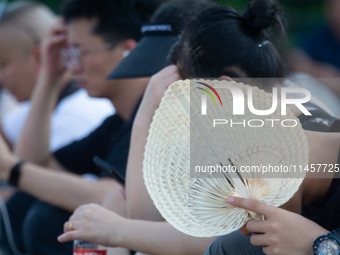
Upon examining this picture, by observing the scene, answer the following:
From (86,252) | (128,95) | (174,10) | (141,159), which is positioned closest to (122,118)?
(128,95)

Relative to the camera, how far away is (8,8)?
2816mm

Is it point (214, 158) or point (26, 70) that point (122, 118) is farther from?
point (214, 158)

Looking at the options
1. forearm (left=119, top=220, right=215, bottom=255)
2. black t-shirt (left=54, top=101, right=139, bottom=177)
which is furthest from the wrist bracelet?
forearm (left=119, top=220, right=215, bottom=255)

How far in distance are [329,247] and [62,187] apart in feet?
4.16

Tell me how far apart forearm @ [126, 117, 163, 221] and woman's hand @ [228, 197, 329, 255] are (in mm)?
486

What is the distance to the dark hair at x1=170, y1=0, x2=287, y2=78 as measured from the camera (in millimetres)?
1087

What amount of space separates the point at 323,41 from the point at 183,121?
7.02 ft

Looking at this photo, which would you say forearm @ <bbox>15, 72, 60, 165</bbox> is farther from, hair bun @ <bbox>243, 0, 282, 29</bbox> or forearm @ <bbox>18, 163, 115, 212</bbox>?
hair bun @ <bbox>243, 0, 282, 29</bbox>

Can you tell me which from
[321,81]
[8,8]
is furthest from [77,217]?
[8,8]

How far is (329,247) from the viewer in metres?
0.80

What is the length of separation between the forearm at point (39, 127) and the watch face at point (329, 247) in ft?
5.48

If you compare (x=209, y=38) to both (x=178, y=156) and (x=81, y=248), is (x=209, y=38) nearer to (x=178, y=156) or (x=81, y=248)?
(x=178, y=156)

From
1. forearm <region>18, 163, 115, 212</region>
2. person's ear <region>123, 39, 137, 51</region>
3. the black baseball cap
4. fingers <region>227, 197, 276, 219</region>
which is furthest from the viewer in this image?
person's ear <region>123, 39, 137, 51</region>

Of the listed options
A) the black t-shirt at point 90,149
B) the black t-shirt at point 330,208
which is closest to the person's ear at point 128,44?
the black t-shirt at point 90,149
